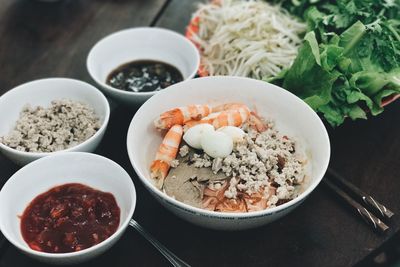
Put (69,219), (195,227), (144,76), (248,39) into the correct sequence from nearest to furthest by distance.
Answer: (69,219) < (195,227) < (144,76) < (248,39)

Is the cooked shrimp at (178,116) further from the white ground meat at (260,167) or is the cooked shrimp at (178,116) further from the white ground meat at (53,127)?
the white ground meat at (53,127)

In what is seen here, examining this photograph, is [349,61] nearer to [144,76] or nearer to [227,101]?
[227,101]

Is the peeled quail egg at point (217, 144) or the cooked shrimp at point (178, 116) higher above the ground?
the peeled quail egg at point (217, 144)

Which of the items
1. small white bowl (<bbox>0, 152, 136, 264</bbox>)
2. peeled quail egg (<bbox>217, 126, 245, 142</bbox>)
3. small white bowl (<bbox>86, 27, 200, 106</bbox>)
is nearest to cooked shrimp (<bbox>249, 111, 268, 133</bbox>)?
peeled quail egg (<bbox>217, 126, 245, 142</bbox>)

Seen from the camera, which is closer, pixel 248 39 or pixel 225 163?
pixel 225 163

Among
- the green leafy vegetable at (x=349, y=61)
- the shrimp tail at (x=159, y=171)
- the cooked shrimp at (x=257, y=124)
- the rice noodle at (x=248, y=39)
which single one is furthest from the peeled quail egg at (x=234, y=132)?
the rice noodle at (x=248, y=39)

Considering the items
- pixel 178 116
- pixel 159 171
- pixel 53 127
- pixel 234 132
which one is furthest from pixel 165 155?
pixel 53 127

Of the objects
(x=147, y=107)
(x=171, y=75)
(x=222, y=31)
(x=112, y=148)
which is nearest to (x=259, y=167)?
(x=147, y=107)

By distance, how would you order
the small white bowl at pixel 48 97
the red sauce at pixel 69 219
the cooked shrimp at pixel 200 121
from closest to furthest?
1. the red sauce at pixel 69 219
2. the cooked shrimp at pixel 200 121
3. the small white bowl at pixel 48 97
